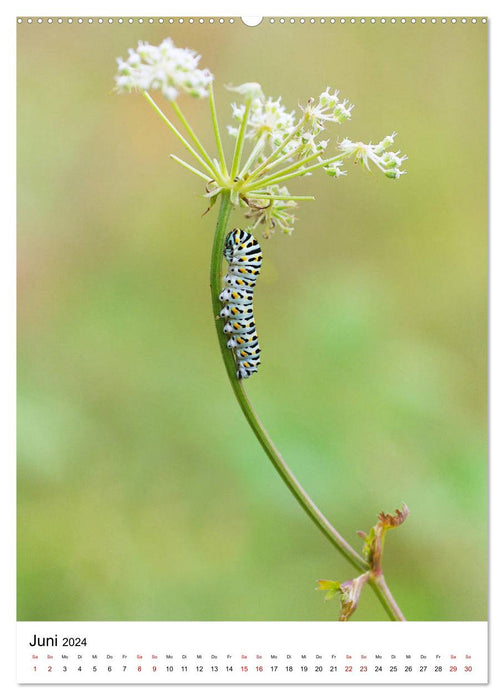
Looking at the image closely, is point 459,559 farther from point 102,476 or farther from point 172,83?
point 172,83

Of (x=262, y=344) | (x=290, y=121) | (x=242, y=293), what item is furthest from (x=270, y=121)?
(x=262, y=344)

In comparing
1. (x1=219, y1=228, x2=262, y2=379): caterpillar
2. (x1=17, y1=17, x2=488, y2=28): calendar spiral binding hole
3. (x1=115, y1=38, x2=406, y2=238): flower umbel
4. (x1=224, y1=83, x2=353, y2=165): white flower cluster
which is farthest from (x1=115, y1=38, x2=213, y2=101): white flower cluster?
(x1=17, y1=17, x2=488, y2=28): calendar spiral binding hole

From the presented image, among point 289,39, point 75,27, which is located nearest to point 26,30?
point 75,27

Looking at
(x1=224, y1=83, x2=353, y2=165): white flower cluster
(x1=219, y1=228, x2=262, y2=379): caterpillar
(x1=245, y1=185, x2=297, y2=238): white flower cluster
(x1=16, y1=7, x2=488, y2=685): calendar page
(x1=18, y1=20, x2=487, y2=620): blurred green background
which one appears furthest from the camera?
Result: (x1=18, y1=20, x2=487, y2=620): blurred green background

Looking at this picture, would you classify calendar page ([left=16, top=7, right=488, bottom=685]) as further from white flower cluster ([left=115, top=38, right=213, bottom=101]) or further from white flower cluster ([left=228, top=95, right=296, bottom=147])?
white flower cluster ([left=115, top=38, right=213, bottom=101])

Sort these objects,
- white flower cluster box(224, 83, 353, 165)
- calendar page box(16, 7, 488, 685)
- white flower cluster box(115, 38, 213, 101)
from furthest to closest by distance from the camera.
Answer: calendar page box(16, 7, 488, 685) < white flower cluster box(224, 83, 353, 165) < white flower cluster box(115, 38, 213, 101)

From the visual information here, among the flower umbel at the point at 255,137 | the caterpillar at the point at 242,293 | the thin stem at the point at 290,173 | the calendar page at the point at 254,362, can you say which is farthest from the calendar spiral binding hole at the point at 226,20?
the thin stem at the point at 290,173
